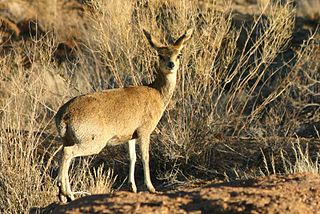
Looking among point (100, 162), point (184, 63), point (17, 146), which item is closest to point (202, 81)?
point (184, 63)

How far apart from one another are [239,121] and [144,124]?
4272 mm

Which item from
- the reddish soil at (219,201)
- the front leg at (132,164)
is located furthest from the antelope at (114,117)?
the reddish soil at (219,201)

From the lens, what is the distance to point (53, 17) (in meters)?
21.4

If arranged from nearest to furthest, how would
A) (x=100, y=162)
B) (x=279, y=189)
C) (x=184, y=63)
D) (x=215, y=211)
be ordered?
(x=215, y=211), (x=279, y=189), (x=184, y=63), (x=100, y=162)

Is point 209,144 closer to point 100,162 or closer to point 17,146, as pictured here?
point 100,162

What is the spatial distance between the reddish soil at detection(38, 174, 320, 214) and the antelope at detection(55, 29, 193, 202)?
1864 mm

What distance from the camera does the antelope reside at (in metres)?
8.45

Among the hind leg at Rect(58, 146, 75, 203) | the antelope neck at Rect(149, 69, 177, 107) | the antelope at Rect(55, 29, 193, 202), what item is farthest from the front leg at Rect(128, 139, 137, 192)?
the hind leg at Rect(58, 146, 75, 203)

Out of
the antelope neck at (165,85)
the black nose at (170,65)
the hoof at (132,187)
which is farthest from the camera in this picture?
the antelope neck at (165,85)

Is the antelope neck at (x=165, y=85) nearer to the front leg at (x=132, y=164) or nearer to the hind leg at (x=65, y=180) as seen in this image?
the front leg at (x=132, y=164)

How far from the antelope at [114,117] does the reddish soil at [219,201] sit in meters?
1.86

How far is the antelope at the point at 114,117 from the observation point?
8.45m

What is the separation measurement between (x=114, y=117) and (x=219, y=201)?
3.09m

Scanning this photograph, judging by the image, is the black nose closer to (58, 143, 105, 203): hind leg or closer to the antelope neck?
the antelope neck
